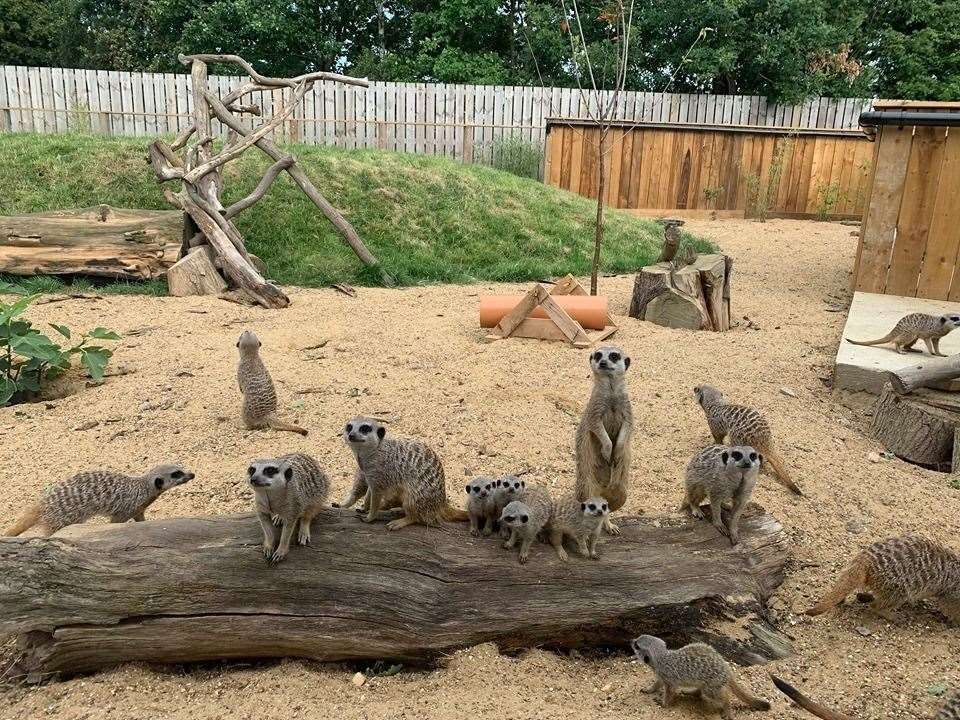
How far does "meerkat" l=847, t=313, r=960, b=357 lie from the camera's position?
16.9ft

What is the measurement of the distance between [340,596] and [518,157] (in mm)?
13218

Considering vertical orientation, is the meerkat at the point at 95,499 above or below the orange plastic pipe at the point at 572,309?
below

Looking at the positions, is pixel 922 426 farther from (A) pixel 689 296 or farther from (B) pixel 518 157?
(B) pixel 518 157

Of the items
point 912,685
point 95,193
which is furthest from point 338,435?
point 95,193

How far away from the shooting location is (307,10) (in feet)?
66.4

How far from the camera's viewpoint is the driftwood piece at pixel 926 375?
13.8 ft

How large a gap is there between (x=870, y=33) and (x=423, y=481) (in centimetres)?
1973

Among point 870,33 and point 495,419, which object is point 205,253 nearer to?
point 495,419

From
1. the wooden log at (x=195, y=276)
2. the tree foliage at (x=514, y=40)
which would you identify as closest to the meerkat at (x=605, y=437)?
the wooden log at (x=195, y=276)

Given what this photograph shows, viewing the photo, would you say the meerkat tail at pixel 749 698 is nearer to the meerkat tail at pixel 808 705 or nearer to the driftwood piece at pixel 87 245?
the meerkat tail at pixel 808 705

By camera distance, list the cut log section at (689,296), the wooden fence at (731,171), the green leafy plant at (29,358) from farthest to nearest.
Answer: the wooden fence at (731,171), the cut log section at (689,296), the green leafy plant at (29,358)

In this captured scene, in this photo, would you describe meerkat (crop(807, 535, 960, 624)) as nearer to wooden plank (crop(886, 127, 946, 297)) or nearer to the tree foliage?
wooden plank (crop(886, 127, 946, 297))

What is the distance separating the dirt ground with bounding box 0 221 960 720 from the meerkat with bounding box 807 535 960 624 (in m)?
0.08

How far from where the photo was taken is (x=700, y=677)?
A: 225cm
